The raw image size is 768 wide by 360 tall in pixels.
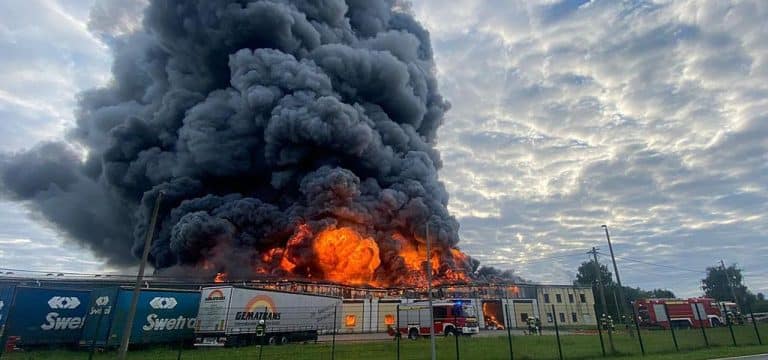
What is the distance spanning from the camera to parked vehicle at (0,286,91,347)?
20406 millimetres

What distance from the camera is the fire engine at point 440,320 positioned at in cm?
3195

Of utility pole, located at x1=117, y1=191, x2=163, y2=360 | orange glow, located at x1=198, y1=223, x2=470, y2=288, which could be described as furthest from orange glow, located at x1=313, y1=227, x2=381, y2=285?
utility pole, located at x1=117, y1=191, x2=163, y2=360

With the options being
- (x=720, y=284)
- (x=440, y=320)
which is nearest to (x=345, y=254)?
(x=440, y=320)

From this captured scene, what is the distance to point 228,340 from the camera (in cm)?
2370

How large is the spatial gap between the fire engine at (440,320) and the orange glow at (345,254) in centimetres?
1863

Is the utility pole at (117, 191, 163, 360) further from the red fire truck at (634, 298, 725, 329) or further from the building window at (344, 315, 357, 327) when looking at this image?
the red fire truck at (634, 298, 725, 329)

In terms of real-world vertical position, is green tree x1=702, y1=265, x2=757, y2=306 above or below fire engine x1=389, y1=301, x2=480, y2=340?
above

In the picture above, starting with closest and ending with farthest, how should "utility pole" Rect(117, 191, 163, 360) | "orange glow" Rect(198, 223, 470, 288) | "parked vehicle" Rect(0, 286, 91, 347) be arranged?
"utility pole" Rect(117, 191, 163, 360) < "parked vehicle" Rect(0, 286, 91, 347) < "orange glow" Rect(198, 223, 470, 288)

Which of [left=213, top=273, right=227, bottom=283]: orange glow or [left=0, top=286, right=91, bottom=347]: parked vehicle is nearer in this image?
[left=0, top=286, right=91, bottom=347]: parked vehicle

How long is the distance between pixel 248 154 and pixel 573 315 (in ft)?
169

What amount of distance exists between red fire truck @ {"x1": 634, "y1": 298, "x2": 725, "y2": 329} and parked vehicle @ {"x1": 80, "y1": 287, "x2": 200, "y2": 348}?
4322 centimetres

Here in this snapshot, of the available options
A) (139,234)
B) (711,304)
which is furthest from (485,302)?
(139,234)

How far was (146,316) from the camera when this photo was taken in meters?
22.7

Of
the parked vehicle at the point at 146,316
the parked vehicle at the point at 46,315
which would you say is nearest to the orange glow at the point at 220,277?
the parked vehicle at the point at 146,316
